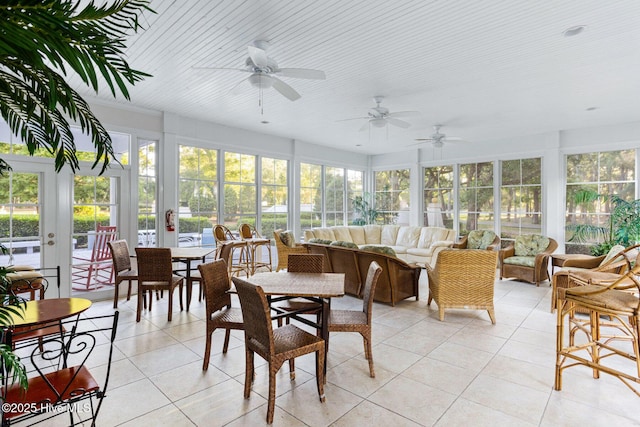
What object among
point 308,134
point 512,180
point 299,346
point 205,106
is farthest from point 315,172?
point 299,346

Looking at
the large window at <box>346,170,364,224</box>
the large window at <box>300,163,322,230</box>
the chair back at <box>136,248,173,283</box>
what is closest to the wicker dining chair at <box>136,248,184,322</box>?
the chair back at <box>136,248,173,283</box>

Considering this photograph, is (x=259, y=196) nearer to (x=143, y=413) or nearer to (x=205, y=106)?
(x=205, y=106)

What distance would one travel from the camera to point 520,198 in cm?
759

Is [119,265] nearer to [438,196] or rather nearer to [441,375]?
[441,375]

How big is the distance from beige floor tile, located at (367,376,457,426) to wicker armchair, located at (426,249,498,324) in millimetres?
1661

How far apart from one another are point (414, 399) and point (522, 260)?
480 cm

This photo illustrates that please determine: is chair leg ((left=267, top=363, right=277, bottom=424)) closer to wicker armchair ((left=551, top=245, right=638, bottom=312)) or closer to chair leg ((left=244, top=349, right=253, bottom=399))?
chair leg ((left=244, top=349, right=253, bottom=399))

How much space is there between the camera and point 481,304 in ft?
13.3

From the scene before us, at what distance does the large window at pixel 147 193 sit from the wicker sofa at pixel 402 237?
9.88 feet

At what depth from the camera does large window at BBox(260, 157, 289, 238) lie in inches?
294

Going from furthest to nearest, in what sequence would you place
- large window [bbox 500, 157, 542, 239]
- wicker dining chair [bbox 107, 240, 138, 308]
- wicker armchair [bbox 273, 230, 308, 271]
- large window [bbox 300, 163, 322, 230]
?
1. large window [bbox 300, 163, 322, 230]
2. large window [bbox 500, 157, 542, 239]
3. wicker armchair [bbox 273, 230, 308, 271]
4. wicker dining chair [bbox 107, 240, 138, 308]

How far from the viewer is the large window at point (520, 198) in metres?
7.35

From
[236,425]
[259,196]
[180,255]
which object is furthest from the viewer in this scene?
[259,196]

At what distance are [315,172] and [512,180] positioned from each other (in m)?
4.66
